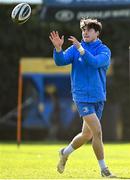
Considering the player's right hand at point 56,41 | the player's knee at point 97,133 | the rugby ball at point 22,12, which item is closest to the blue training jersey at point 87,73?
the player's right hand at point 56,41

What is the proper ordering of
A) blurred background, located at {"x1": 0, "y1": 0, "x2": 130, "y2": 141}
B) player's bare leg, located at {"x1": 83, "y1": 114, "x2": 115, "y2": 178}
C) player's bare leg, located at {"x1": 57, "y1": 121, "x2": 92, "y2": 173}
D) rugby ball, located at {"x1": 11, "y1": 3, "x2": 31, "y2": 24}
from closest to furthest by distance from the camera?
player's bare leg, located at {"x1": 83, "y1": 114, "x2": 115, "y2": 178}, player's bare leg, located at {"x1": 57, "y1": 121, "x2": 92, "y2": 173}, rugby ball, located at {"x1": 11, "y1": 3, "x2": 31, "y2": 24}, blurred background, located at {"x1": 0, "y1": 0, "x2": 130, "y2": 141}

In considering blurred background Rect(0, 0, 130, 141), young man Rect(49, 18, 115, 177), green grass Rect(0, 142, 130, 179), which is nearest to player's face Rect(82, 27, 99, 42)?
young man Rect(49, 18, 115, 177)

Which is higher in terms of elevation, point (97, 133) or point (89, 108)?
point (89, 108)

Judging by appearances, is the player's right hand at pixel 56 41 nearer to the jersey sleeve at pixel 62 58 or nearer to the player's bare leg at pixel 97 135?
the jersey sleeve at pixel 62 58

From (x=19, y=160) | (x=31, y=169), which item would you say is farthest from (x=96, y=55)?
(x=19, y=160)

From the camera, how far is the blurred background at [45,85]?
28578 mm

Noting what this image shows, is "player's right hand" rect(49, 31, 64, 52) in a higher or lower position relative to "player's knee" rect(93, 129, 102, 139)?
higher

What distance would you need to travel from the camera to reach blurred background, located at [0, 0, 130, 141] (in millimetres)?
28578

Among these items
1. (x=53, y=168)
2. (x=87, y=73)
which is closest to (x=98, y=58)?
(x=87, y=73)

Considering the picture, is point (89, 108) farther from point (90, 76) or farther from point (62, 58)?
point (62, 58)

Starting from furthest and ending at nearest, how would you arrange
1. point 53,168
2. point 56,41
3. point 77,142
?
point 53,168 → point 77,142 → point 56,41

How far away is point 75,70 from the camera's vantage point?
1102 centimetres

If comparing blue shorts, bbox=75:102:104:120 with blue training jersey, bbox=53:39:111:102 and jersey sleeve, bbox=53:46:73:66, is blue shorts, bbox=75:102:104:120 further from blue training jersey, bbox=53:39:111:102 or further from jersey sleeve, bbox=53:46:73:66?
jersey sleeve, bbox=53:46:73:66

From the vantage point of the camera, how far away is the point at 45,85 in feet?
94.3
